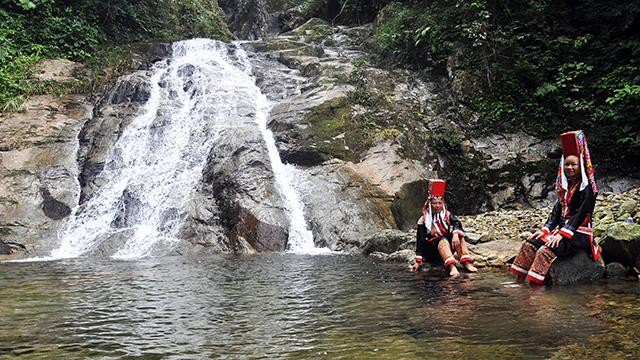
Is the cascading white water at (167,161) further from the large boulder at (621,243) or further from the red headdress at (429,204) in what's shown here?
the large boulder at (621,243)

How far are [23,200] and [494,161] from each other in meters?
15.1

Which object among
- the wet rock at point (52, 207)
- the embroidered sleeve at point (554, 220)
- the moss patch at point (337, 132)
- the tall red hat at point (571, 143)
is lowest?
the embroidered sleeve at point (554, 220)

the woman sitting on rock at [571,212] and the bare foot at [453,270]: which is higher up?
the woman sitting on rock at [571,212]

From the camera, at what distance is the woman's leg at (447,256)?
212 inches

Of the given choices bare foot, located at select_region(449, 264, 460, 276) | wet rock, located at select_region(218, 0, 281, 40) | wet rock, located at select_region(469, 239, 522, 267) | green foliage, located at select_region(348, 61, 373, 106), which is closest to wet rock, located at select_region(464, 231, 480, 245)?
wet rock, located at select_region(469, 239, 522, 267)

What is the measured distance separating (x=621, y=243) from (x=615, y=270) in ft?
1.10

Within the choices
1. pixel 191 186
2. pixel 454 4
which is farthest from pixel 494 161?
pixel 191 186

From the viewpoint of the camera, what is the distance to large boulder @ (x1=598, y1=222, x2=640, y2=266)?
14.6 ft

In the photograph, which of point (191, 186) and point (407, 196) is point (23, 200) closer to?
point (191, 186)

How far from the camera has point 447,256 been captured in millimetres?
5512

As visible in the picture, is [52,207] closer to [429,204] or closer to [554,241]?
[429,204]

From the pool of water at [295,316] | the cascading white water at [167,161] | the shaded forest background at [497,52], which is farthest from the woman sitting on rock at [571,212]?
the shaded forest background at [497,52]

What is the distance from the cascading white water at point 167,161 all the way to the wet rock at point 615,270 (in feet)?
21.7

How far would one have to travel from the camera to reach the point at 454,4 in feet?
55.3
